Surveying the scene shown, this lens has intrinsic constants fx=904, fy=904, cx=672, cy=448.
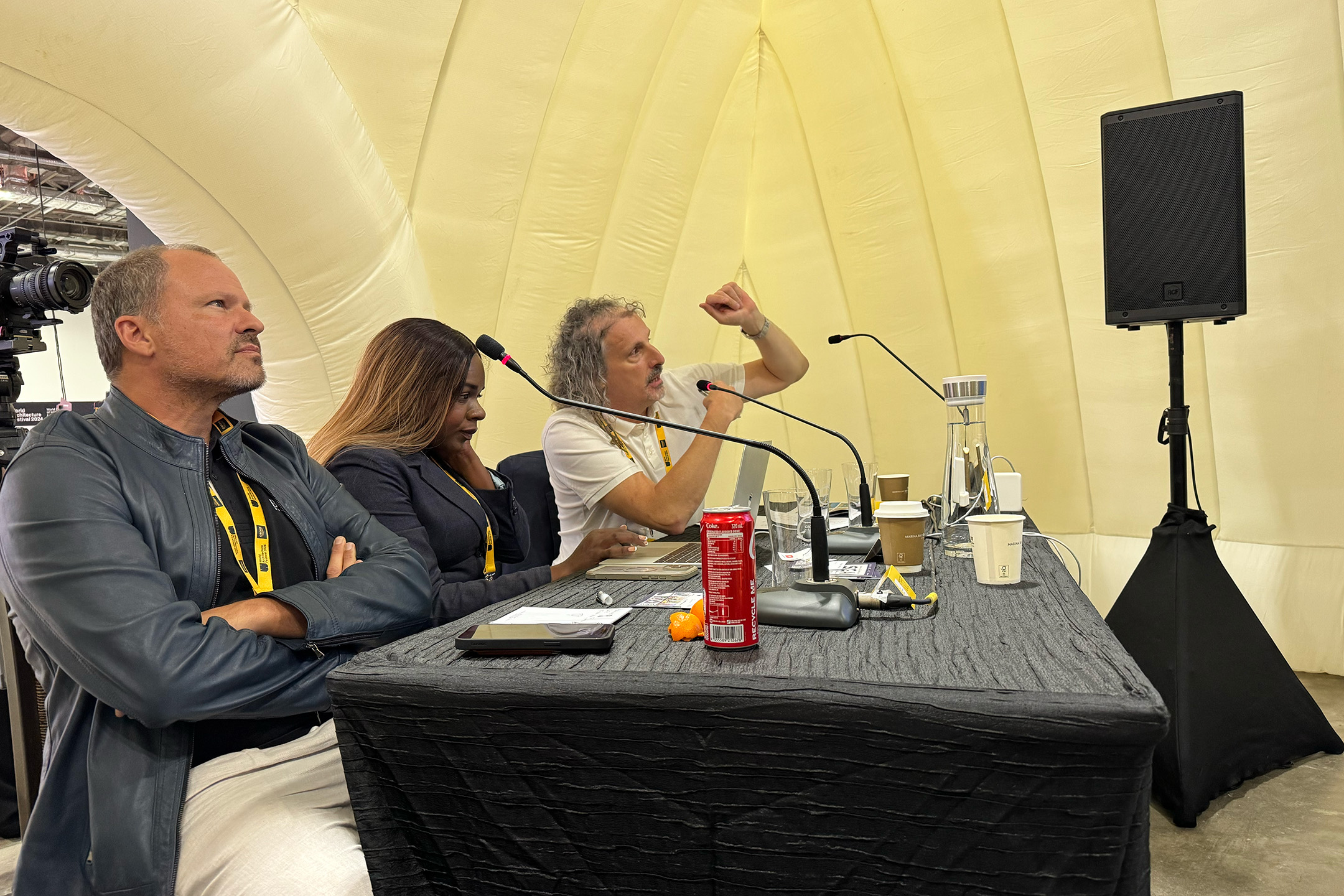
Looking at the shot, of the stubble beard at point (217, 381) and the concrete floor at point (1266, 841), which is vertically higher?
the stubble beard at point (217, 381)

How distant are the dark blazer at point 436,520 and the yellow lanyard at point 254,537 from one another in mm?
320

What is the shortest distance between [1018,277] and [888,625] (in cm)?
323

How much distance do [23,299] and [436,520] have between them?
1.05 meters

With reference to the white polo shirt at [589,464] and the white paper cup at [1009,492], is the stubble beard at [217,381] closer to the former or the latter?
the white polo shirt at [589,464]

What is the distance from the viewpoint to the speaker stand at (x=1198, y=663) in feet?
7.47

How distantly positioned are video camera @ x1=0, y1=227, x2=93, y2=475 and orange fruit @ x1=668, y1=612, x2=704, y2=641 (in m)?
1.52

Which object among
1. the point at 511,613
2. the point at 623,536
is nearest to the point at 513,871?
the point at 511,613

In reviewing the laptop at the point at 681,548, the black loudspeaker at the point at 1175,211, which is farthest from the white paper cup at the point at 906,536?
the black loudspeaker at the point at 1175,211

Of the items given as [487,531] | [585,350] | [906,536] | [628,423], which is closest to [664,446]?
[628,423]

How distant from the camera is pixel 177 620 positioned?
1.18 m

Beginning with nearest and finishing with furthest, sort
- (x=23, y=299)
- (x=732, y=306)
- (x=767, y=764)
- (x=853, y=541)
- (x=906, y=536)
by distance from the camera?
1. (x=767, y=764)
2. (x=906, y=536)
3. (x=853, y=541)
4. (x=23, y=299)
5. (x=732, y=306)

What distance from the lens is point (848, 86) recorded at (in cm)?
417

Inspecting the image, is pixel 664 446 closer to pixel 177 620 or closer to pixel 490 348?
pixel 490 348

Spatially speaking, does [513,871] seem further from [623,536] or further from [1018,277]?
[1018,277]
